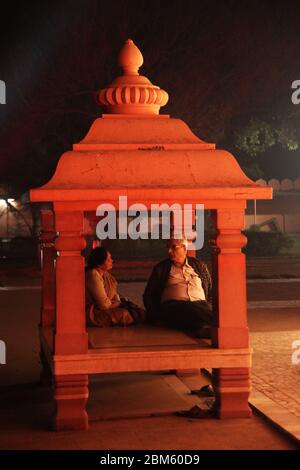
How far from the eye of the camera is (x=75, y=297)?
8.20 m

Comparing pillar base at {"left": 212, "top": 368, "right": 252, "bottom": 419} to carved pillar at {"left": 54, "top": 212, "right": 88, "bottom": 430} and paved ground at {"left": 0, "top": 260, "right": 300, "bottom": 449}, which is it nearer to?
paved ground at {"left": 0, "top": 260, "right": 300, "bottom": 449}

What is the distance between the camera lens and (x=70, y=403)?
26.1ft

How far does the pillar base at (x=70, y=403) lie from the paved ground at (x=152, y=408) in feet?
0.45

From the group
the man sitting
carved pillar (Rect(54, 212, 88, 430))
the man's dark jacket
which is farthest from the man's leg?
carved pillar (Rect(54, 212, 88, 430))

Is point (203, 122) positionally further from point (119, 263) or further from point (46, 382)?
point (46, 382)

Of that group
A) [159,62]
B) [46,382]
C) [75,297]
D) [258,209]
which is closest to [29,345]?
[46,382]

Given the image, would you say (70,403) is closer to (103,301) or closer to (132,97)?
(103,301)

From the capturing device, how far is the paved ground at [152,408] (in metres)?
7.43

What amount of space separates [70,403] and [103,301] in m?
1.97

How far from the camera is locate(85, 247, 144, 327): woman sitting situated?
9.62m

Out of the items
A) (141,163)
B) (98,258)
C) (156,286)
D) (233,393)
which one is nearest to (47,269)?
(98,258)

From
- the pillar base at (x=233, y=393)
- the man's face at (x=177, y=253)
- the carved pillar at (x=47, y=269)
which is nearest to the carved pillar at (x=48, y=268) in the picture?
the carved pillar at (x=47, y=269)
